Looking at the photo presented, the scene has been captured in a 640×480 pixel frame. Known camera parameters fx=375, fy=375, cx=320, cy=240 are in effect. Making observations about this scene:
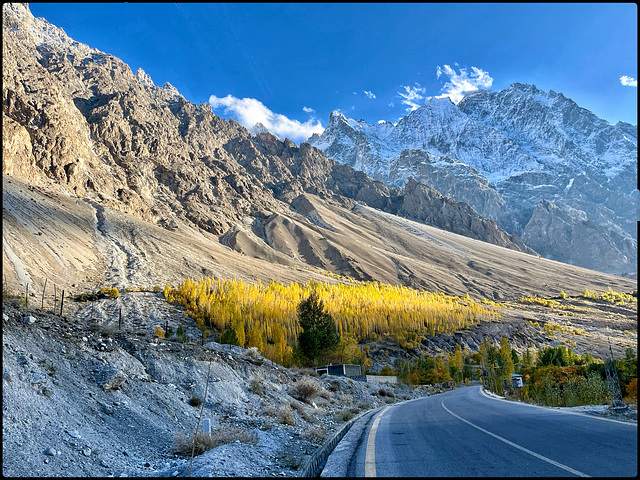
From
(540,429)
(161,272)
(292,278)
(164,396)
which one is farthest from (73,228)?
(540,429)

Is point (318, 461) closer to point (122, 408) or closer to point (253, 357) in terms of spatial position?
point (122, 408)

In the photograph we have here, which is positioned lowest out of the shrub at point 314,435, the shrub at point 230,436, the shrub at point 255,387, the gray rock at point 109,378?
the shrub at point 314,435

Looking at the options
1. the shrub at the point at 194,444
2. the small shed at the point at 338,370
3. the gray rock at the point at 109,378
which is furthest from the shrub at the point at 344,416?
the small shed at the point at 338,370

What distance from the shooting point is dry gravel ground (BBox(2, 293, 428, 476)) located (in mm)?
5934

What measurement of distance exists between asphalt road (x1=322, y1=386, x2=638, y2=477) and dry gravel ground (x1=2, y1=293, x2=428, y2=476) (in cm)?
151

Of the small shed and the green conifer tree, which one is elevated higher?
the green conifer tree

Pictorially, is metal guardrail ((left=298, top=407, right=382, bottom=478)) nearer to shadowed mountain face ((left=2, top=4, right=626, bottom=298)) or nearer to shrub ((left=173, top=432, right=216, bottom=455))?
shrub ((left=173, top=432, right=216, bottom=455))

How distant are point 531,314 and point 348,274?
70087 millimetres

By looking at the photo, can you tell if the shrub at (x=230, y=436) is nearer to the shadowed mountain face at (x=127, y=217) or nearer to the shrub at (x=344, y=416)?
the shrub at (x=344, y=416)

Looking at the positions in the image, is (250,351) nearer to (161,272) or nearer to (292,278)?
(161,272)

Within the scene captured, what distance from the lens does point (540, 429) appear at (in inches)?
329

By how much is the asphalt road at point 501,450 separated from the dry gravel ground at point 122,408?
4.96ft

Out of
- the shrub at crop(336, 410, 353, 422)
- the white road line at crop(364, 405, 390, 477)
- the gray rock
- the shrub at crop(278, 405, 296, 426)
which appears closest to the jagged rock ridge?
the gray rock

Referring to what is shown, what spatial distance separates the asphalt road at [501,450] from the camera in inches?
216
